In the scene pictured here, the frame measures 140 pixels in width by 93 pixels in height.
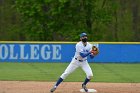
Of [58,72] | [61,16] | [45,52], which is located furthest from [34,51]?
[61,16]

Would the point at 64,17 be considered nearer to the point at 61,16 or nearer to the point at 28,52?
the point at 61,16

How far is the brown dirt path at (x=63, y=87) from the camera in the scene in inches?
604

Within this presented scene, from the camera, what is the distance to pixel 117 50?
2817cm

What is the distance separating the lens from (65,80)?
1906cm

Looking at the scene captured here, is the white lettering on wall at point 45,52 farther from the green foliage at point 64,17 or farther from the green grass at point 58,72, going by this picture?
the green foliage at point 64,17

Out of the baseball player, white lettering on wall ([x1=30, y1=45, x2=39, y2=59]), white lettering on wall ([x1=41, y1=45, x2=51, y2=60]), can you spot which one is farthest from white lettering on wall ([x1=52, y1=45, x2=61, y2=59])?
the baseball player

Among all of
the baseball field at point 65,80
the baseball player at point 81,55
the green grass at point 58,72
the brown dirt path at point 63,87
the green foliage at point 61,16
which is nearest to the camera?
the baseball player at point 81,55

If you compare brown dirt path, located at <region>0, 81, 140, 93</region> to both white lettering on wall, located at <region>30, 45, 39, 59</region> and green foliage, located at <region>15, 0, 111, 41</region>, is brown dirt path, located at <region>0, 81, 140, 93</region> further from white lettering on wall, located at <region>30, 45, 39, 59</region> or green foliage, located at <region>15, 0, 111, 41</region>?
green foliage, located at <region>15, 0, 111, 41</region>

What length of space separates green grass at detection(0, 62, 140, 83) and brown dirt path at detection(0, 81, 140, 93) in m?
1.53

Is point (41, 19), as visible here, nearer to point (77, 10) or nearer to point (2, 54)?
point (77, 10)

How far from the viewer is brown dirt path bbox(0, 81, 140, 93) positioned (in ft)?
50.4

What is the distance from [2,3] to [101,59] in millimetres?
28799

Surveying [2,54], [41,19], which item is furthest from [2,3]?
[2,54]

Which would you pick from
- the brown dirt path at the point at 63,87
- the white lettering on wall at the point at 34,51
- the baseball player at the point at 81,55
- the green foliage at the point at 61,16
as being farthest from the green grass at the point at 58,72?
the green foliage at the point at 61,16
